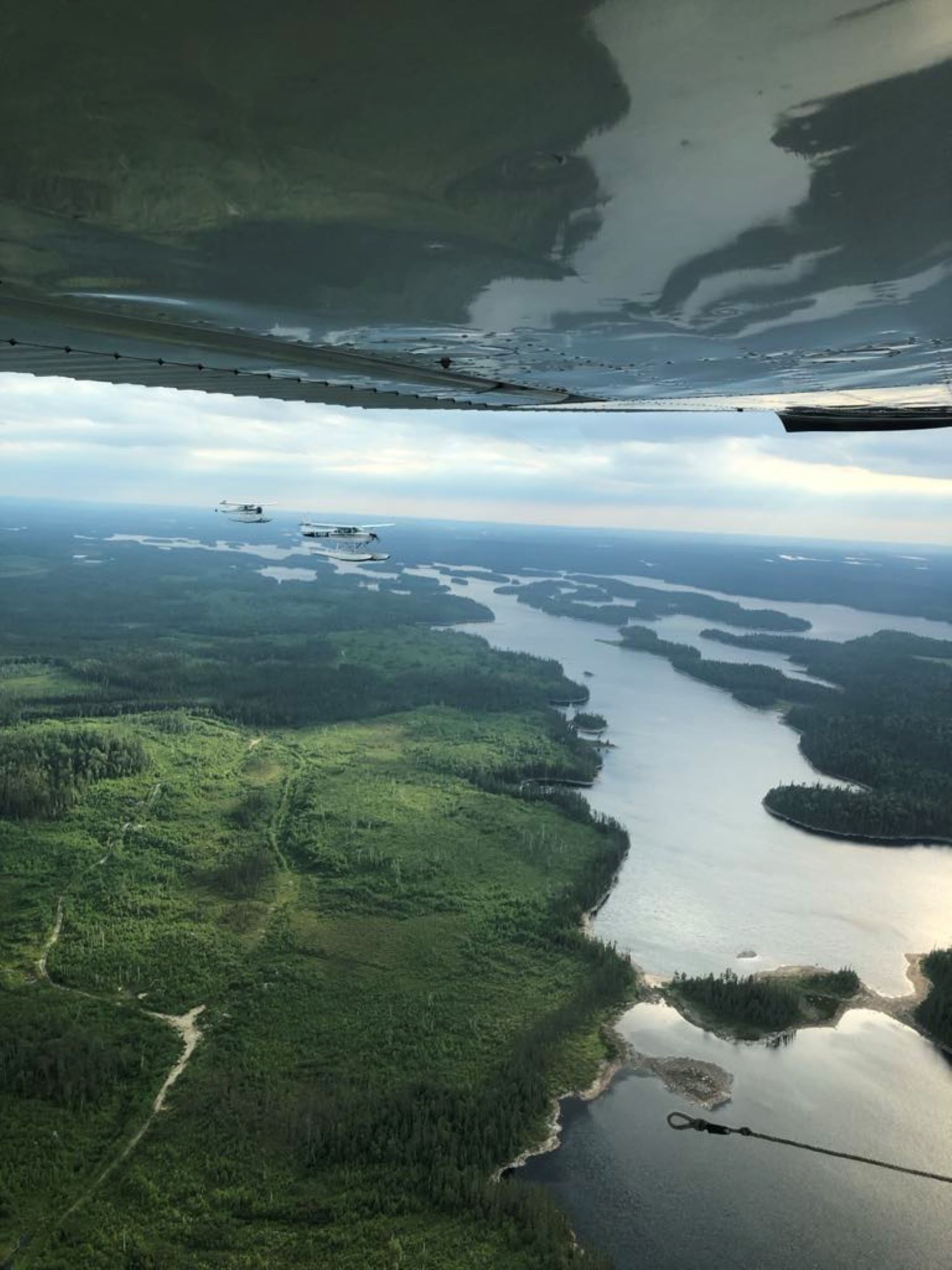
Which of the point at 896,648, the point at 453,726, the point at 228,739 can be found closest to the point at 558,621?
the point at 896,648

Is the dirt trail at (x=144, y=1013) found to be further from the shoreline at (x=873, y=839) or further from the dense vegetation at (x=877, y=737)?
the dense vegetation at (x=877, y=737)

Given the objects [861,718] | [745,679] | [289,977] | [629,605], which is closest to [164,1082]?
[289,977]

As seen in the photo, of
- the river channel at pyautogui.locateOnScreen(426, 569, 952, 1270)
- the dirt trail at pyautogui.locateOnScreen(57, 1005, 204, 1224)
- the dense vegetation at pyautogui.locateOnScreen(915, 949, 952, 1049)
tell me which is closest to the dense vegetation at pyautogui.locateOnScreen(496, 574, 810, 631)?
the river channel at pyautogui.locateOnScreen(426, 569, 952, 1270)

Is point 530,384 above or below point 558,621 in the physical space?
above

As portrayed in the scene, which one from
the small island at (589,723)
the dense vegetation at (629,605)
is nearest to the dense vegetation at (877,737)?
the small island at (589,723)

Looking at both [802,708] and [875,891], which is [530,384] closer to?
[875,891]
